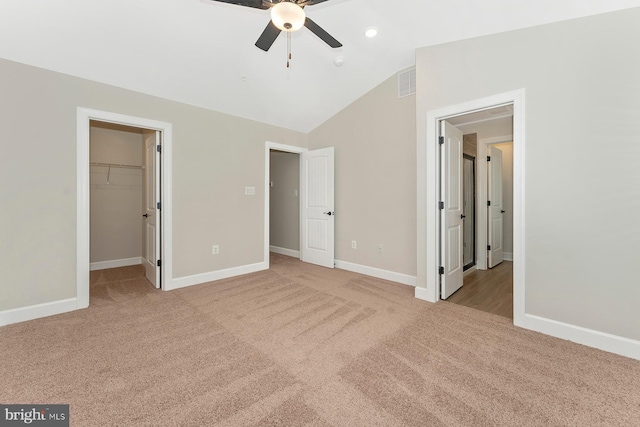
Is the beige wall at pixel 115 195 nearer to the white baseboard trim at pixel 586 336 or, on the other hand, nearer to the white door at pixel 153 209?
the white door at pixel 153 209

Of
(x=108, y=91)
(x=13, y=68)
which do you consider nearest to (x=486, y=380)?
(x=108, y=91)

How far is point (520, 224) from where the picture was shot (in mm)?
2494

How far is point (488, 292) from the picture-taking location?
3.44m

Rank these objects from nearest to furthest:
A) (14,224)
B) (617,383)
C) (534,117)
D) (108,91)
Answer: (617,383) → (534,117) → (14,224) → (108,91)

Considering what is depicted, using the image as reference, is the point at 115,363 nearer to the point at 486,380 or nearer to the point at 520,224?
the point at 486,380

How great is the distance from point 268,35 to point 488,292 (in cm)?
382

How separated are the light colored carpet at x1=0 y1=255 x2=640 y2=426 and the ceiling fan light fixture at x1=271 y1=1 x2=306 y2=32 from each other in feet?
7.87

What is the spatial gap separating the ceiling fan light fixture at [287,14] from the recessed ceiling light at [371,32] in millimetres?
1437

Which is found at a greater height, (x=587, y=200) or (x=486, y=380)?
(x=587, y=200)

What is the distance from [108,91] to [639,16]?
499 cm

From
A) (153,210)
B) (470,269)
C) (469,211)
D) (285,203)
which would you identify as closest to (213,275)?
(153,210)

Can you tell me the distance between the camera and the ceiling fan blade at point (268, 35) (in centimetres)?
201

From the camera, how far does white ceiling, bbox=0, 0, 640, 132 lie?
231cm

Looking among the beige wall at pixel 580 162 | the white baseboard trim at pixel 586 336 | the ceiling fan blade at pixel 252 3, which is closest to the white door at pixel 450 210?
the beige wall at pixel 580 162
